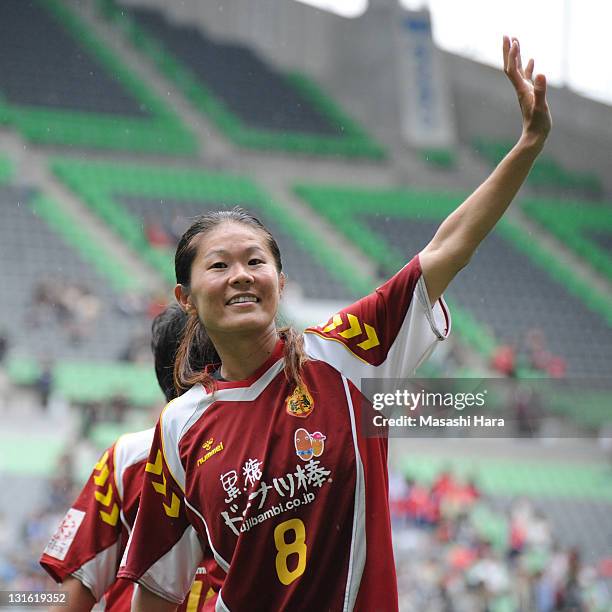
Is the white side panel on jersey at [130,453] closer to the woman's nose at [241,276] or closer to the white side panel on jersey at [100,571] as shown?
the white side panel on jersey at [100,571]

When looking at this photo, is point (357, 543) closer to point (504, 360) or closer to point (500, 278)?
point (504, 360)

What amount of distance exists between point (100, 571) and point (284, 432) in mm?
694

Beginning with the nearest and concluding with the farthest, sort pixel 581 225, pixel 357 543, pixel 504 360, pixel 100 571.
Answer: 1. pixel 357 543
2. pixel 100 571
3. pixel 504 360
4. pixel 581 225

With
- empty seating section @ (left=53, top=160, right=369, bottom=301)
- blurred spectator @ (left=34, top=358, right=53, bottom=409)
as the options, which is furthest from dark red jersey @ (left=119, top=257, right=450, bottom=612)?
empty seating section @ (left=53, top=160, right=369, bottom=301)

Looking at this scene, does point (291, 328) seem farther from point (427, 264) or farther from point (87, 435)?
point (87, 435)

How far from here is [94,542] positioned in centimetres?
216

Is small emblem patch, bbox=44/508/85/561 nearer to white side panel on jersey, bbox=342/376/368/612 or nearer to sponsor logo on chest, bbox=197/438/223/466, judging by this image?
sponsor logo on chest, bbox=197/438/223/466

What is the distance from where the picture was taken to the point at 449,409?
6.70 feet

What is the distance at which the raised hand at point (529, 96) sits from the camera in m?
1.64

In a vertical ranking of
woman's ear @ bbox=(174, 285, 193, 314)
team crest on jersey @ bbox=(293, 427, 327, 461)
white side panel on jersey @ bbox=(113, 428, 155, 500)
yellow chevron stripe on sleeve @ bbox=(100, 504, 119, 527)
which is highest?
woman's ear @ bbox=(174, 285, 193, 314)

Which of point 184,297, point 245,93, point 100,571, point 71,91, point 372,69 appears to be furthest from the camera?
point 372,69

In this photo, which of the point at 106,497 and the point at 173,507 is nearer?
Result: the point at 173,507

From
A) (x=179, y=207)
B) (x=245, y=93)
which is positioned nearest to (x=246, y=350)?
(x=179, y=207)

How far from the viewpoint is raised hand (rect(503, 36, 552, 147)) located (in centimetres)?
164
